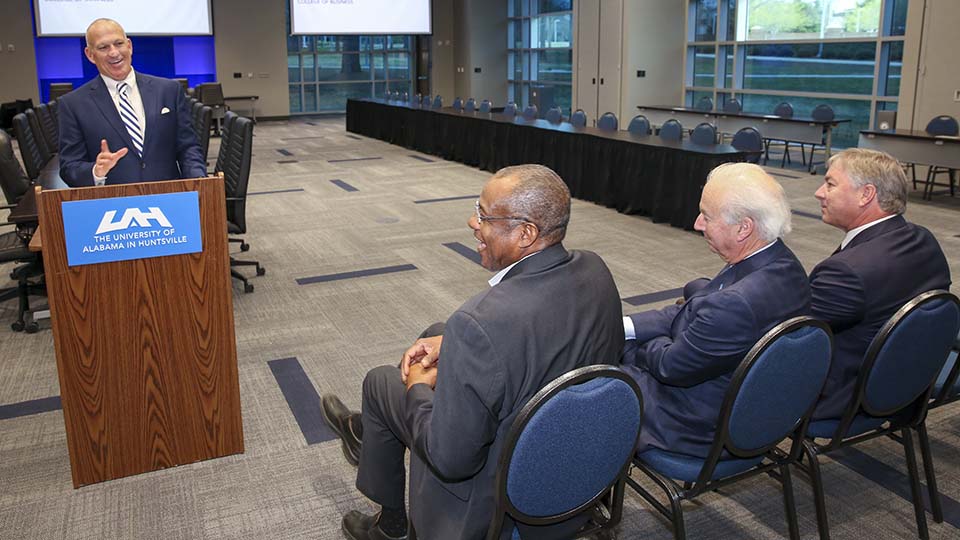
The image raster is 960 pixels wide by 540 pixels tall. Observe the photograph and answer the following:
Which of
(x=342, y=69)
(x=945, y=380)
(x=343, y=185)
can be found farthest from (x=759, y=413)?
(x=342, y=69)

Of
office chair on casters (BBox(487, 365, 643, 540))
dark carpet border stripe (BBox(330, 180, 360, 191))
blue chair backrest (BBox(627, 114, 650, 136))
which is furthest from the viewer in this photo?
dark carpet border stripe (BBox(330, 180, 360, 191))

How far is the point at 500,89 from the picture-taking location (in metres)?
20.2

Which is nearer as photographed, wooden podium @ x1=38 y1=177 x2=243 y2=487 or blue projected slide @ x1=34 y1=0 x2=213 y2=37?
wooden podium @ x1=38 y1=177 x2=243 y2=487

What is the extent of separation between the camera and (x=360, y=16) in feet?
55.4

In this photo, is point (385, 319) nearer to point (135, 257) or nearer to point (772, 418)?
point (135, 257)

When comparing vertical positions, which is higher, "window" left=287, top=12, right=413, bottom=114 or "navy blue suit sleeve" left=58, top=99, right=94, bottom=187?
"window" left=287, top=12, right=413, bottom=114

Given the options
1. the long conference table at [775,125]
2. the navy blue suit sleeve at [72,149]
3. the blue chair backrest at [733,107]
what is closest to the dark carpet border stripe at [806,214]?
the long conference table at [775,125]

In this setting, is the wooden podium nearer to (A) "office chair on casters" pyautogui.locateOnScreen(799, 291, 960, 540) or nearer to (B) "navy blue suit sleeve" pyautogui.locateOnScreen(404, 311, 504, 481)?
(B) "navy blue suit sleeve" pyautogui.locateOnScreen(404, 311, 504, 481)

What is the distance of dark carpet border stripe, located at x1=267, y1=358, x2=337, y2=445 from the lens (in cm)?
328

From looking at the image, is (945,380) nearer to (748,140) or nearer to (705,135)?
(705,135)

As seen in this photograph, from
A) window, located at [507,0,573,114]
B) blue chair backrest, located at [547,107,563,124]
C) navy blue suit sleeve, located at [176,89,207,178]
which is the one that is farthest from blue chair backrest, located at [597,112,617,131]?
window, located at [507,0,573,114]

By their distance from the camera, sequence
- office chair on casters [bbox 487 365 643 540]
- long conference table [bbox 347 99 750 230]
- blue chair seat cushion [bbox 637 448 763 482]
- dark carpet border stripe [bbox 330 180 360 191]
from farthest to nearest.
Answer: dark carpet border stripe [bbox 330 180 360 191], long conference table [bbox 347 99 750 230], blue chair seat cushion [bbox 637 448 763 482], office chair on casters [bbox 487 365 643 540]

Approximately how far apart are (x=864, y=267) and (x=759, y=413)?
667 millimetres

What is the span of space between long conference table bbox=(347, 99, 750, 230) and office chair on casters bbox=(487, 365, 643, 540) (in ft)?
17.0
